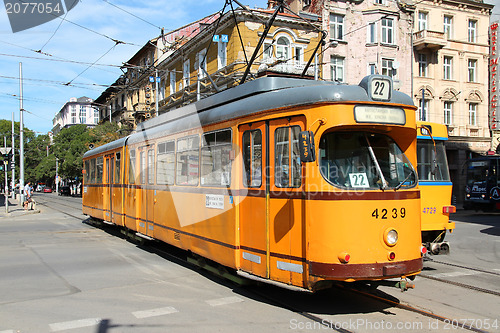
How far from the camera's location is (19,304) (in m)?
6.61

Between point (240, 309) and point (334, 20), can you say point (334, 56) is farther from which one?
point (240, 309)

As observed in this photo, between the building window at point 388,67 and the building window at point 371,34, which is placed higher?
the building window at point 371,34

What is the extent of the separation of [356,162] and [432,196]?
4.72 metres

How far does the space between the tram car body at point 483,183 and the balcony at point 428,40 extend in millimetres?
10491

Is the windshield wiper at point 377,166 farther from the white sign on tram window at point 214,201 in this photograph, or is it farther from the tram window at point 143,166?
the tram window at point 143,166

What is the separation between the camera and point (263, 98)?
6699mm

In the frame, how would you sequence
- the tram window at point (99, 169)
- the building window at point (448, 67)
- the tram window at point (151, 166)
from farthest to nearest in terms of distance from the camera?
the building window at point (448, 67), the tram window at point (99, 169), the tram window at point (151, 166)

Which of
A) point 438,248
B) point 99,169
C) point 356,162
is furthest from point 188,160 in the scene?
point 99,169

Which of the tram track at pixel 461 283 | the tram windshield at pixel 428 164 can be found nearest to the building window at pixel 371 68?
the tram windshield at pixel 428 164

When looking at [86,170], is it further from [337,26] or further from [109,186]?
[337,26]

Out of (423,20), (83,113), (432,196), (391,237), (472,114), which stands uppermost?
(83,113)

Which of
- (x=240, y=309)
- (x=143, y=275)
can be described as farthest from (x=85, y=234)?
(x=240, y=309)

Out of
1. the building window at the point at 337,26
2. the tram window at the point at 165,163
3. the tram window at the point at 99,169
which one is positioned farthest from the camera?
the building window at the point at 337,26

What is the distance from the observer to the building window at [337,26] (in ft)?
101
